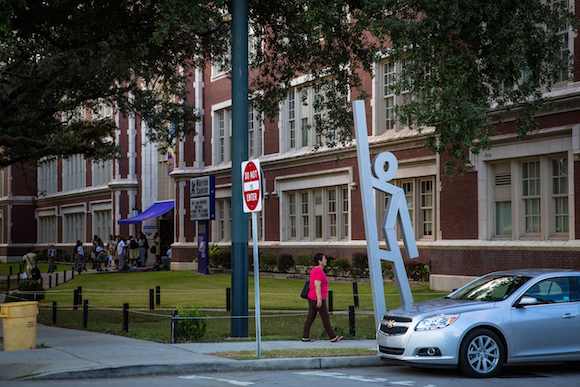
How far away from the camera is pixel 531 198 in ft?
67.4

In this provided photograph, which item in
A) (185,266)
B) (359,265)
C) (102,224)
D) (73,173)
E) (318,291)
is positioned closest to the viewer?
(318,291)

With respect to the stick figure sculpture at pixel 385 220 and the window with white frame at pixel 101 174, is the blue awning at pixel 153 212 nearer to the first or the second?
the window with white frame at pixel 101 174

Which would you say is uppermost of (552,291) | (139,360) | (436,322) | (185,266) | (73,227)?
Result: (73,227)

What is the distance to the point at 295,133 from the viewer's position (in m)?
33.0

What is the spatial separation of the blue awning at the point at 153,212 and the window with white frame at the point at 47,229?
766 inches

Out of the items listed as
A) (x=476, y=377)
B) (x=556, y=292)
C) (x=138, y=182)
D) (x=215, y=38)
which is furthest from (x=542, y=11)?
(x=138, y=182)

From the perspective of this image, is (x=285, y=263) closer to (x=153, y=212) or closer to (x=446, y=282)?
(x=446, y=282)

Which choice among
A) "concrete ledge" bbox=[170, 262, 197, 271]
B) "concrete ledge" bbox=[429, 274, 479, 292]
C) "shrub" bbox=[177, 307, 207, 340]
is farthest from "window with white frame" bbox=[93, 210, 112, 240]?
"shrub" bbox=[177, 307, 207, 340]

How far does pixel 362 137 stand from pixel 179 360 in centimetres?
486

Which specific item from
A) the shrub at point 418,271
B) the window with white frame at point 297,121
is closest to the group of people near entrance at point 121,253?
the window with white frame at point 297,121

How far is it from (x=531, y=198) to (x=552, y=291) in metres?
11.0

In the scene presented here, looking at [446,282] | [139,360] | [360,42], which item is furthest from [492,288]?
[446,282]

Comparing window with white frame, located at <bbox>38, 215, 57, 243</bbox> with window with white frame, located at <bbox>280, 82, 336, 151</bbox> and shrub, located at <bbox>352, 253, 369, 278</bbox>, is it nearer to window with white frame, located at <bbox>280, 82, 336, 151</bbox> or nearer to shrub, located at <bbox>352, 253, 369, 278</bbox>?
window with white frame, located at <bbox>280, 82, 336, 151</bbox>

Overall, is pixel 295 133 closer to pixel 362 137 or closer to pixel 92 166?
pixel 362 137
